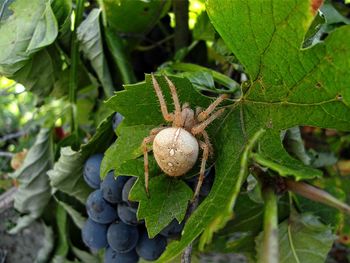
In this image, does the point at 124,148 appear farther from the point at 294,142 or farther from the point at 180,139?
the point at 294,142

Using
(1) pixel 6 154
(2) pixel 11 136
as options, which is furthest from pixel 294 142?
(2) pixel 11 136

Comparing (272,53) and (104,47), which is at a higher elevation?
(272,53)

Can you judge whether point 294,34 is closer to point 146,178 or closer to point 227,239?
point 146,178

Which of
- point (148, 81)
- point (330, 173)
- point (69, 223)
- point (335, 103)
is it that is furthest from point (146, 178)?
point (330, 173)

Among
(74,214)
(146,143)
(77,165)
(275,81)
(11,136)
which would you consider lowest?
(11,136)

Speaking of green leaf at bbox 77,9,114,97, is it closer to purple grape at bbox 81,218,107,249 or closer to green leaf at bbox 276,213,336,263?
purple grape at bbox 81,218,107,249

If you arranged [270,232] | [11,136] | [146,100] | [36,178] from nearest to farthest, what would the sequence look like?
[270,232] < [146,100] < [36,178] < [11,136]

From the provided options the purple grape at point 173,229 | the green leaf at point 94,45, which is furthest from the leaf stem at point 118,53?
the purple grape at point 173,229
